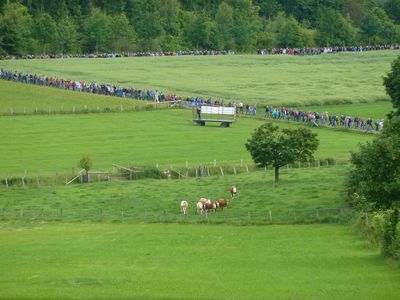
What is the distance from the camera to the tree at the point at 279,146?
68375 millimetres

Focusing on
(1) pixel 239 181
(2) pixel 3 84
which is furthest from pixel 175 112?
(1) pixel 239 181

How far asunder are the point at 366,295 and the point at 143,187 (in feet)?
107

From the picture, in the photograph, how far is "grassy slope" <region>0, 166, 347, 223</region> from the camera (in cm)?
6025

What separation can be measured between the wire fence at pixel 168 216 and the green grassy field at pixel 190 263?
149 cm

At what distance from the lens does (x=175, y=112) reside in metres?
112

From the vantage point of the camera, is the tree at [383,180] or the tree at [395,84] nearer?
the tree at [383,180]

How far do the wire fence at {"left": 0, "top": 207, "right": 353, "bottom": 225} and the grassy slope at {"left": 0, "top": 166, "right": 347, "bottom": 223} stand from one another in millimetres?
52

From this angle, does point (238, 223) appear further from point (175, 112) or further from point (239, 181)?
point (175, 112)

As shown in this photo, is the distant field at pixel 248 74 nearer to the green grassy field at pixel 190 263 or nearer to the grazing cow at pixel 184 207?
the grazing cow at pixel 184 207

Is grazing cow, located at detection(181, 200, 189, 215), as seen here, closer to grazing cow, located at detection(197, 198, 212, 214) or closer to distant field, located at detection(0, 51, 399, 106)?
grazing cow, located at detection(197, 198, 212, 214)

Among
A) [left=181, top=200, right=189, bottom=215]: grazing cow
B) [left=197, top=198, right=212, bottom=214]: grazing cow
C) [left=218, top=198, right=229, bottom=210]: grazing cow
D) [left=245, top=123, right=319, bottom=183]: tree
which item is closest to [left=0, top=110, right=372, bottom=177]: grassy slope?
[left=245, top=123, right=319, bottom=183]: tree

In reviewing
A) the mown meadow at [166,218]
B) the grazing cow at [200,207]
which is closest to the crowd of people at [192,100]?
the mown meadow at [166,218]

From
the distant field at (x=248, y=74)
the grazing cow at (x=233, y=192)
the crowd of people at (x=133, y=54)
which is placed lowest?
the grazing cow at (x=233, y=192)

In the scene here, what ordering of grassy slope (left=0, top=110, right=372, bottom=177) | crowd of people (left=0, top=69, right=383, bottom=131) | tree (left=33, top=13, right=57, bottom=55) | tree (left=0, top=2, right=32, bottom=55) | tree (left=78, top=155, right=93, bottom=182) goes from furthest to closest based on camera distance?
tree (left=33, top=13, right=57, bottom=55), tree (left=0, top=2, right=32, bottom=55), crowd of people (left=0, top=69, right=383, bottom=131), grassy slope (left=0, top=110, right=372, bottom=177), tree (left=78, top=155, right=93, bottom=182)
